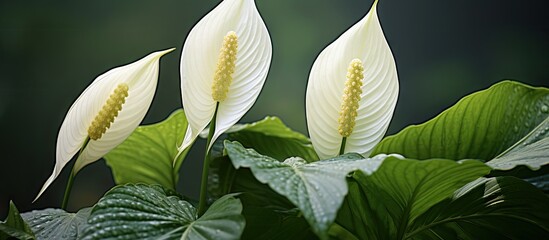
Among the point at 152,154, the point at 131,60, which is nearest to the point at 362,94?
the point at 152,154

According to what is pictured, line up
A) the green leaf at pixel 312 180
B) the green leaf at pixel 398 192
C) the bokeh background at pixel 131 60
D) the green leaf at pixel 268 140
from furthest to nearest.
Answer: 1. the bokeh background at pixel 131 60
2. the green leaf at pixel 268 140
3. the green leaf at pixel 398 192
4. the green leaf at pixel 312 180

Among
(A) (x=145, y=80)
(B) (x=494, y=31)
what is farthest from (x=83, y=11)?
(B) (x=494, y=31)

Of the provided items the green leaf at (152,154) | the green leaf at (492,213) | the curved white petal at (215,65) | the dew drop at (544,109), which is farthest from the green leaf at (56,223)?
the dew drop at (544,109)

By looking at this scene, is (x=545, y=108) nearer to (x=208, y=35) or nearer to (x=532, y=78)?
(x=208, y=35)

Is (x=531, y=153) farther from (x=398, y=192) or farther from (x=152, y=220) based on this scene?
(x=152, y=220)

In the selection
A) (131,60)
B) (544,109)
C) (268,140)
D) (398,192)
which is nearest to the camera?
(398,192)

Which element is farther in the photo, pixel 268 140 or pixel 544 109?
pixel 268 140

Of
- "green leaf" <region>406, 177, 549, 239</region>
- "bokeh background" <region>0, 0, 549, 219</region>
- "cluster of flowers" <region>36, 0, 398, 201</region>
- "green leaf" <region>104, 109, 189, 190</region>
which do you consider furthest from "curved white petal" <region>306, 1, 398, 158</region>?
"bokeh background" <region>0, 0, 549, 219</region>

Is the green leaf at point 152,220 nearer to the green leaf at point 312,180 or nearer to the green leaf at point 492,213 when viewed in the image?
the green leaf at point 312,180

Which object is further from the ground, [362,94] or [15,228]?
[362,94]
